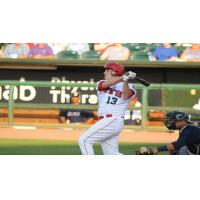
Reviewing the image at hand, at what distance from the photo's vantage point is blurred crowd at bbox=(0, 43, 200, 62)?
18.2 metres

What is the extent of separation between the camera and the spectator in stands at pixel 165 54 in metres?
18.3

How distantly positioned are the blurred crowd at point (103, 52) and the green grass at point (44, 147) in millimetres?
5618

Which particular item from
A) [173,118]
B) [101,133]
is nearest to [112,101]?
[101,133]

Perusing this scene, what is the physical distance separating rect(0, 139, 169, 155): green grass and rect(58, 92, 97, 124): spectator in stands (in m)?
4.07

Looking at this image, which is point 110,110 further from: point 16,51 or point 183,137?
point 16,51

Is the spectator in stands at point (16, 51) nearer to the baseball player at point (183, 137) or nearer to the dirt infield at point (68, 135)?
the dirt infield at point (68, 135)

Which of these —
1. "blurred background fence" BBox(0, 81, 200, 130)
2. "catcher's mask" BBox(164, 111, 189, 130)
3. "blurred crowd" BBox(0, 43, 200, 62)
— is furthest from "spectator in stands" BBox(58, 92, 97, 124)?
"catcher's mask" BBox(164, 111, 189, 130)

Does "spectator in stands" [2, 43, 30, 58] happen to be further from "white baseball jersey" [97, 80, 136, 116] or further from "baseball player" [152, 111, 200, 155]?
"baseball player" [152, 111, 200, 155]

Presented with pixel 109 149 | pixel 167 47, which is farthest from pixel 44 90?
pixel 109 149

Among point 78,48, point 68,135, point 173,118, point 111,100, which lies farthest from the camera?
point 78,48

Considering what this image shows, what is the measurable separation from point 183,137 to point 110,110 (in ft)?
3.35

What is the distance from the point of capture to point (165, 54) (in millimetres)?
18312

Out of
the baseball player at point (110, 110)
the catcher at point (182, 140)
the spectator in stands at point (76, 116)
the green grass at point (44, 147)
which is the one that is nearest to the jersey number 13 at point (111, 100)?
the baseball player at point (110, 110)

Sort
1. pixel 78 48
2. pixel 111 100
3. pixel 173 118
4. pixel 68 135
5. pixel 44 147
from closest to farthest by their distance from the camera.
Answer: pixel 173 118, pixel 111 100, pixel 44 147, pixel 68 135, pixel 78 48
